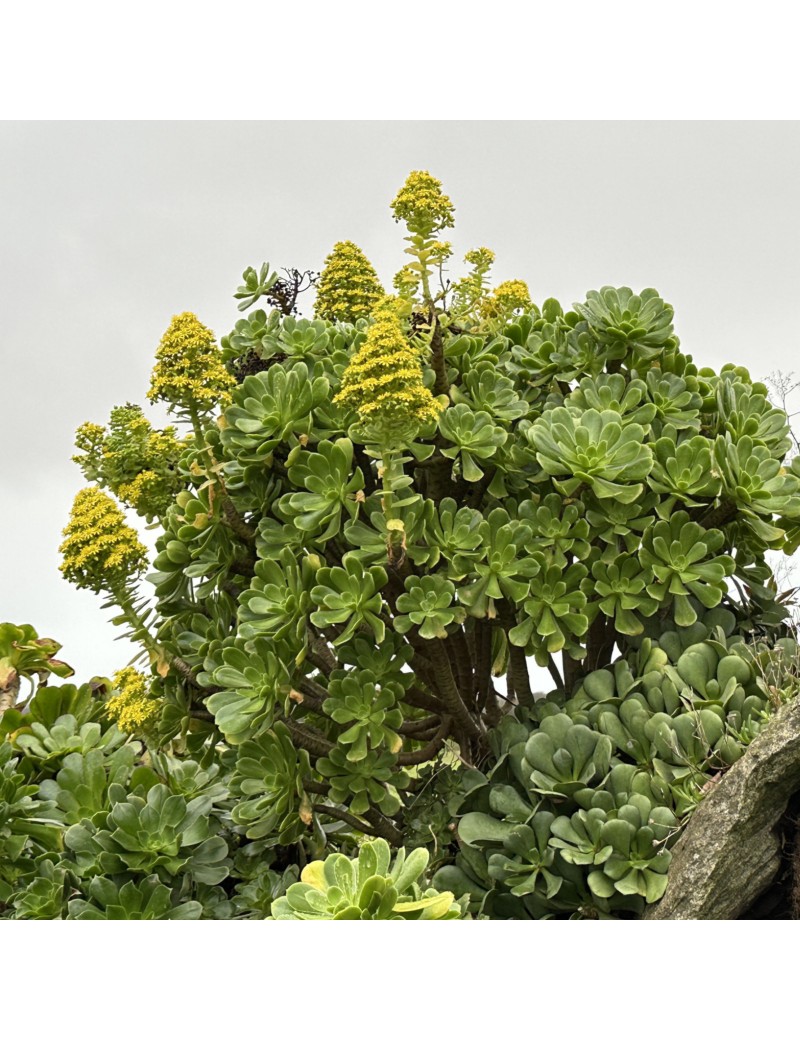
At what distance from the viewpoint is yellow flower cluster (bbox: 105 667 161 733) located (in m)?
3.39

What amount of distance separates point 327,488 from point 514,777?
1040 millimetres

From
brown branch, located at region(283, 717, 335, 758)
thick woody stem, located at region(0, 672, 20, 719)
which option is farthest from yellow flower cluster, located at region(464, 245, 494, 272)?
thick woody stem, located at region(0, 672, 20, 719)

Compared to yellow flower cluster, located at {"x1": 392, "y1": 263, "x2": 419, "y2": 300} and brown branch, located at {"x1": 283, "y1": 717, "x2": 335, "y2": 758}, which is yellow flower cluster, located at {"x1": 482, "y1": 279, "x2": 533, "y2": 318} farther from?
brown branch, located at {"x1": 283, "y1": 717, "x2": 335, "y2": 758}

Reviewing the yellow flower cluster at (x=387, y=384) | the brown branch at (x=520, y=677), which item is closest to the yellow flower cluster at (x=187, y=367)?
the yellow flower cluster at (x=387, y=384)

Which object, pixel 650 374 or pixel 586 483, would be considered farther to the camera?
pixel 650 374

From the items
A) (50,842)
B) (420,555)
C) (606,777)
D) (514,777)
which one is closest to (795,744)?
(606,777)

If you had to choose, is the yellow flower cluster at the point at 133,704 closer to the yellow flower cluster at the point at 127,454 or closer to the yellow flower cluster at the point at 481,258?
the yellow flower cluster at the point at 127,454

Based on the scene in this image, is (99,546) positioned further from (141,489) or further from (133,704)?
(133,704)

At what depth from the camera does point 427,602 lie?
9.93 ft

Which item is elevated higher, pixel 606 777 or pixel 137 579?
pixel 137 579

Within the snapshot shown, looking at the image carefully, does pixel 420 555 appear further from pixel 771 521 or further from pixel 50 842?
pixel 50 842

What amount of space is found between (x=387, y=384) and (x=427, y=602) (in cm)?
65

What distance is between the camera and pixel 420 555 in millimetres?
3049

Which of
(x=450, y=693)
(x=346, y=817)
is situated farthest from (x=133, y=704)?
(x=450, y=693)
